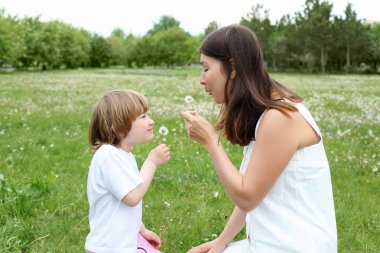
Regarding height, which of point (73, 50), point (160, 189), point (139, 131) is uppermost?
point (73, 50)

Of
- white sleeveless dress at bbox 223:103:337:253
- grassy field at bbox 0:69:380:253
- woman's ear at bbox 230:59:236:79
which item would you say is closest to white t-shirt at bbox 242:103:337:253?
white sleeveless dress at bbox 223:103:337:253

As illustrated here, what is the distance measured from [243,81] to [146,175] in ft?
3.02

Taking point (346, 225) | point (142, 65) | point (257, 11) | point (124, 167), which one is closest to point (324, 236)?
point (124, 167)

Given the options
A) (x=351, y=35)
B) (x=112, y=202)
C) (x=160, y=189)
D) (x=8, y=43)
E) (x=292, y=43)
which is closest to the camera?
(x=112, y=202)

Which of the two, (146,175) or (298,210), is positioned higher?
(146,175)

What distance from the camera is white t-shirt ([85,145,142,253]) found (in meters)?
3.00

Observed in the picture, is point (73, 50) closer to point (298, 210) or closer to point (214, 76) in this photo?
point (214, 76)

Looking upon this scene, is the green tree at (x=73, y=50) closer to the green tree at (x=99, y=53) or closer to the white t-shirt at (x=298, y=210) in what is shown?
the green tree at (x=99, y=53)

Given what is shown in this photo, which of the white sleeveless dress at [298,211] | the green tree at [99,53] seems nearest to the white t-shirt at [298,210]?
the white sleeveless dress at [298,211]

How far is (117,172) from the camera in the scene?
2.99 m

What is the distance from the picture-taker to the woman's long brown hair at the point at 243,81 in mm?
2879

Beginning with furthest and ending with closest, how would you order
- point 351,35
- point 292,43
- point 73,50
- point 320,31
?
point 73,50
point 292,43
point 320,31
point 351,35

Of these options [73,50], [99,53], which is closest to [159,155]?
[73,50]

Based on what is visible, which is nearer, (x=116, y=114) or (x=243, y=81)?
(x=243, y=81)
